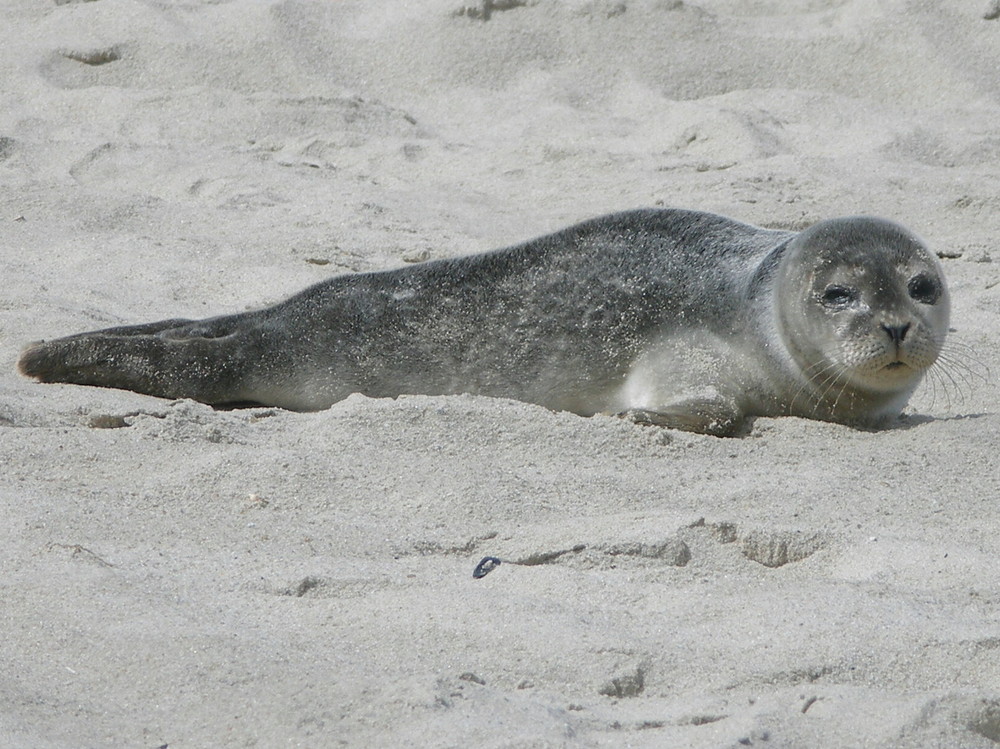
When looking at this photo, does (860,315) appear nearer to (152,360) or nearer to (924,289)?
(924,289)

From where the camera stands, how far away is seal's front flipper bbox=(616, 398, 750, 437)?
160 inches

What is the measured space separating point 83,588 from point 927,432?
94.7 inches

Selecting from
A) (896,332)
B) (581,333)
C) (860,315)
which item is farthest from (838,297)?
(581,333)

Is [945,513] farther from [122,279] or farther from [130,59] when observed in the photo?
[130,59]

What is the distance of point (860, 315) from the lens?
13.5ft

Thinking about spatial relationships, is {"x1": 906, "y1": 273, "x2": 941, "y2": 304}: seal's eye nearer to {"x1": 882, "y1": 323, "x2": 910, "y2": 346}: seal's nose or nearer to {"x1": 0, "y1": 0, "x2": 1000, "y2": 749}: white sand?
{"x1": 882, "y1": 323, "x2": 910, "y2": 346}: seal's nose

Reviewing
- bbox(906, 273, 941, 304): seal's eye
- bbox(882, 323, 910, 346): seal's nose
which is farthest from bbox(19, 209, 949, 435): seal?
bbox(882, 323, 910, 346): seal's nose

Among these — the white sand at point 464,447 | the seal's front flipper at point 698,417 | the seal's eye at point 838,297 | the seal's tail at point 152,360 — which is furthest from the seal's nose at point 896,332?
the seal's tail at point 152,360

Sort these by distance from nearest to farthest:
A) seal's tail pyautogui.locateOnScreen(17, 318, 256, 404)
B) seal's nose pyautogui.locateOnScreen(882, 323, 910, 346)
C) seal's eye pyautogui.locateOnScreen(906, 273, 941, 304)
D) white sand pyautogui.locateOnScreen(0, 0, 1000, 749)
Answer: white sand pyautogui.locateOnScreen(0, 0, 1000, 749)
seal's nose pyautogui.locateOnScreen(882, 323, 910, 346)
seal's eye pyautogui.locateOnScreen(906, 273, 941, 304)
seal's tail pyautogui.locateOnScreen(17, 318, 256, 404)

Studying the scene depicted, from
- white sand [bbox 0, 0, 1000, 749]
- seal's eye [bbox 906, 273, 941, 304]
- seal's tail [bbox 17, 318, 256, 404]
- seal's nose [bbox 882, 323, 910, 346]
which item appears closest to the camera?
white sand [bbox 0, 0, 1000, 749]

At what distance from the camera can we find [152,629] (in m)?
2.38

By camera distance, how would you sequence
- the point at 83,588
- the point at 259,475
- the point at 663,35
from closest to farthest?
1. the point at 83,588
2. the point at 259,475
3. the point at 663,35

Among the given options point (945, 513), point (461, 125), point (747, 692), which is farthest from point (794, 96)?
point (747, 692)

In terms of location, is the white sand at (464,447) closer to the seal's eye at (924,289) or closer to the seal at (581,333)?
the seal at (581,333)
